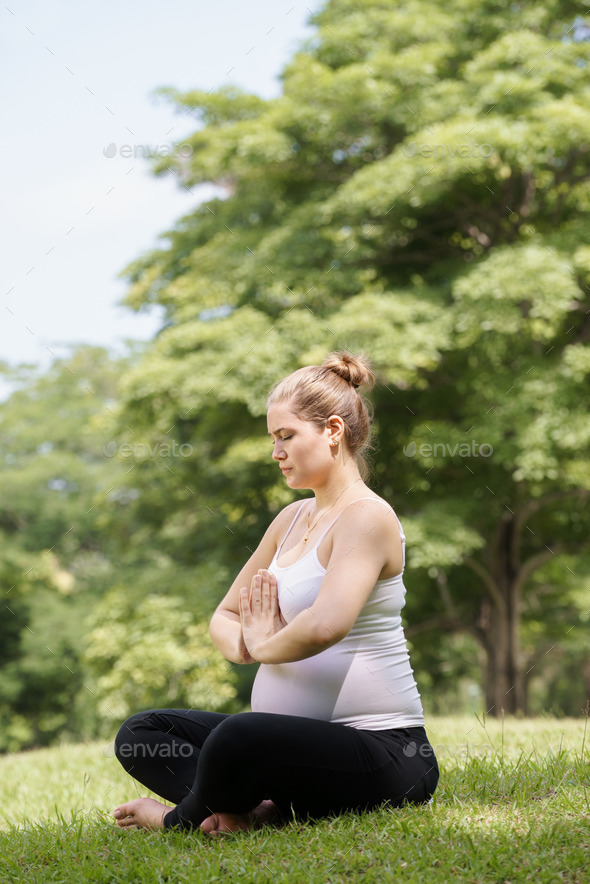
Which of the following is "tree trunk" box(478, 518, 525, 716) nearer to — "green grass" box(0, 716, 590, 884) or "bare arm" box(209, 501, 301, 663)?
"green grass" box(0, 716, 590, 884)

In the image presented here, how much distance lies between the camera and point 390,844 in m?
2.36

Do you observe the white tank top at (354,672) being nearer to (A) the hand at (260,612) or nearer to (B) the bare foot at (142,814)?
(A) the hand at (260,612)

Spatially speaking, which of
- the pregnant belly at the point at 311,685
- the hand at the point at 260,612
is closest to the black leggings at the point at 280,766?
the pregnant belly at the point at 311,685

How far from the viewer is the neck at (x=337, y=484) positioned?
2887 mm

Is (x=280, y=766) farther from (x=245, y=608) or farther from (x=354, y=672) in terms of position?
(x=245, y=608)

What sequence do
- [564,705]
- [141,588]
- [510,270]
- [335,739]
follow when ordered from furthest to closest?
1. [564,705]
2. [141,588]
3. [510,270]
4. [335,739]

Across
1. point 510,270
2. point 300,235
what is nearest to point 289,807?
point 510,270

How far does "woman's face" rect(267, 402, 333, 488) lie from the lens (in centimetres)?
281

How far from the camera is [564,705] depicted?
23.9 metres

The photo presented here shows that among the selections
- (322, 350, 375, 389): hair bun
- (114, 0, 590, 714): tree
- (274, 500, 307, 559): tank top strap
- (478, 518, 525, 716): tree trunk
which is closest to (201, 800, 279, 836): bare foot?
(274, 500, 307, 559): tank top strap

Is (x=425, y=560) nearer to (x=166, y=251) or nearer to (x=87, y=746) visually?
(x=87, y=746)

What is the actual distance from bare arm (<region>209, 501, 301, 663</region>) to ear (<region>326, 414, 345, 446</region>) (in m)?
0.34

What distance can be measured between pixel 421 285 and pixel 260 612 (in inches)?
379

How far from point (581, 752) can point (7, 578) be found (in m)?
19.6
